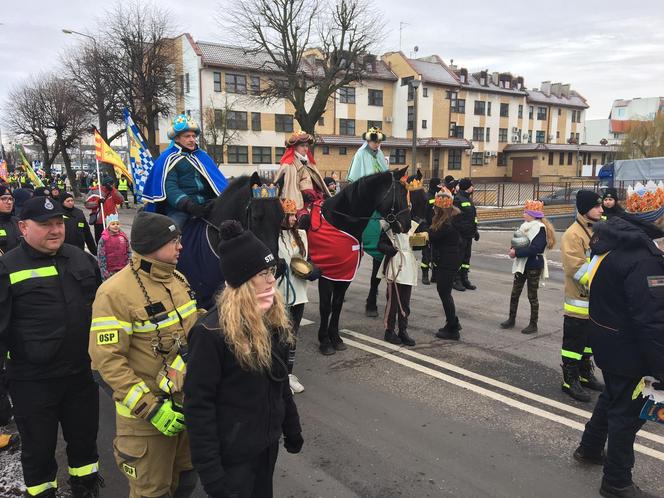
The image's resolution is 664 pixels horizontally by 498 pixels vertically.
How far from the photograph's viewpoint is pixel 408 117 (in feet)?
167

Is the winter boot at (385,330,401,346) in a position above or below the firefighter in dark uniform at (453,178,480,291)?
below

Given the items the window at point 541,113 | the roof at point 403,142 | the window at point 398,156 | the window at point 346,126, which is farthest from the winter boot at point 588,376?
the window at point 541,113

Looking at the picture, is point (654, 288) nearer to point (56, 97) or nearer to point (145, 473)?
point (145, 473)

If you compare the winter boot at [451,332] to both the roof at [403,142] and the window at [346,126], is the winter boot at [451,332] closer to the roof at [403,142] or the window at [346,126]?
the roof at [403,142]

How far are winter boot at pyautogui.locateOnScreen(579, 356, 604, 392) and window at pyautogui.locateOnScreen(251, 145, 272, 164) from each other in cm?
4087

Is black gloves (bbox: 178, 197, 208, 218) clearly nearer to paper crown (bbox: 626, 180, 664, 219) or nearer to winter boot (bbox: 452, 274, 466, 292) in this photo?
paper crown (bbox: 626, 180, 664, 219)

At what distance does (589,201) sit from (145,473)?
4.74 meters

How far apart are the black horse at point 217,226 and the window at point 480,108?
55136 mm

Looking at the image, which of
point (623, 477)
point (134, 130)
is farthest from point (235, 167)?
point (623, 477)

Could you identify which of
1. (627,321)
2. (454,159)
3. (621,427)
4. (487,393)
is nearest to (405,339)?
(487,393)

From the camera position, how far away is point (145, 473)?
8.15ft

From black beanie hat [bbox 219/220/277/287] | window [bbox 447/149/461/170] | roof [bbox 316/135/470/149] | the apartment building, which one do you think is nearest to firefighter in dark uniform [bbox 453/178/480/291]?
Result: black beanie hat [bbox 219/220/277/287]

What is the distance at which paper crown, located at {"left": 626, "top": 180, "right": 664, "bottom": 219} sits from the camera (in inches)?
130

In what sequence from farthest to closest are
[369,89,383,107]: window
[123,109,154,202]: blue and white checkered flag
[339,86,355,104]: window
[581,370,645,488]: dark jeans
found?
[369,89,383,107]: window, [339,86,355,104]: window, [123,109,154,202]: blue and white checkered flag, [581,370,645,488]: dark jeans
